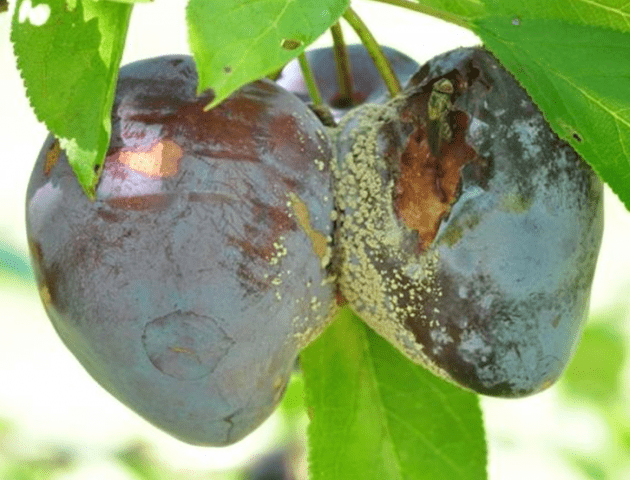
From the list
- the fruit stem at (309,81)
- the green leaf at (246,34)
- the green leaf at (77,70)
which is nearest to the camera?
the green leaf at (246,34)

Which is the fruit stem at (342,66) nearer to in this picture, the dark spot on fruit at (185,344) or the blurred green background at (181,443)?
the dark spot on fruit at (185,344)

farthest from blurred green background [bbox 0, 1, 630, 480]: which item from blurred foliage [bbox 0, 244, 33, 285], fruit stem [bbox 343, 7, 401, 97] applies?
fruit stem [bbox 343, 7, 401, 97]

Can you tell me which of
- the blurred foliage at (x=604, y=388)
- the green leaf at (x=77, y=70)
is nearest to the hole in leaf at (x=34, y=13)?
the green leaf at (x=77, y=70)

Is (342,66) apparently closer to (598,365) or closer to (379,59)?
(379,59)

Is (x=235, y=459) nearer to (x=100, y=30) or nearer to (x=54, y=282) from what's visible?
(x=54, y=282)

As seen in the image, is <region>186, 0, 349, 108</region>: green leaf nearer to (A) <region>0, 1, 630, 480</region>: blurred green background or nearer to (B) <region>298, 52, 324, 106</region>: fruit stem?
(B) <region>298, 52, 324, 106</region>: fruit stem

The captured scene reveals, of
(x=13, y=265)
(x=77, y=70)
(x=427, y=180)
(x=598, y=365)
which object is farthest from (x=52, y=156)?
(x=598, y=365)
